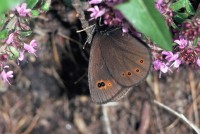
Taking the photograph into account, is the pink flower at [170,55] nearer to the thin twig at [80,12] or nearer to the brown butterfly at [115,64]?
the brown butterfly at [115,64]

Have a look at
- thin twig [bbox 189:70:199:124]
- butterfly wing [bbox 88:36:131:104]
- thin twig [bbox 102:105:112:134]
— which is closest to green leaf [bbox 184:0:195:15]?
butterfly wing [bbox 88:36:131:104]

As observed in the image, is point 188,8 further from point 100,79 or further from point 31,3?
point 31,3

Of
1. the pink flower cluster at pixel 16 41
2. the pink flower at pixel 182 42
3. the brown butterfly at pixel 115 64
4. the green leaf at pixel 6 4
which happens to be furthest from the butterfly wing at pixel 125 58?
the green leaf at pixel 6 4

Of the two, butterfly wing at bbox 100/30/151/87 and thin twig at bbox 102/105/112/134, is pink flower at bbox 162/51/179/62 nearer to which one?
butterfly wing at bbox 100/30/151/87

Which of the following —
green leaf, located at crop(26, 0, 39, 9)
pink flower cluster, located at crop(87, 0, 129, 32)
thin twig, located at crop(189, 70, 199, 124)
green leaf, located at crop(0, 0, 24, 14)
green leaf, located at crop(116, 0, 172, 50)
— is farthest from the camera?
thin twig, located at crop(189, 70, 199, 124)

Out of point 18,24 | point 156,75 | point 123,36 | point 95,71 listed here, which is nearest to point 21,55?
point 18,24

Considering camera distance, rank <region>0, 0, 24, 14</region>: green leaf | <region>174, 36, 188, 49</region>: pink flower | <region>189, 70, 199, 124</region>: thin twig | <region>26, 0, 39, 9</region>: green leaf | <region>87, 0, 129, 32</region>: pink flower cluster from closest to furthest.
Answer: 1. <region>0, 0, 24, 14</region>: green leaf
2. <region>87, 0, 129, 32</region>: pink flower cluster
3. <region>174, 36, 188, 49</region>: pink flower
4. <region>26, 0, 39, 9</region>: green leaf
5. <region>189, 70, 199, 124</region>: thin twig

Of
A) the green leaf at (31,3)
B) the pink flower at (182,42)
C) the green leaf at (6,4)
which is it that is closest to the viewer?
the green leaf at (6,4)
